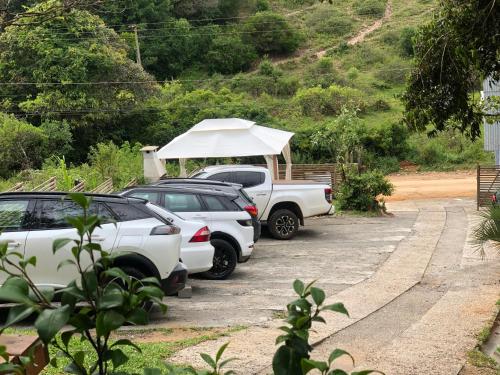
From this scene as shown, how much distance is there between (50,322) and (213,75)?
53861 millimetres

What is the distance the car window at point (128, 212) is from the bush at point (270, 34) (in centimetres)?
5034

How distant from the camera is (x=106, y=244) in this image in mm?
10031

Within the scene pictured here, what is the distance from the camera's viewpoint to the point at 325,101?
4528cm

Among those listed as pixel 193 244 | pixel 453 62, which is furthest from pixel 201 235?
pixel 453 62

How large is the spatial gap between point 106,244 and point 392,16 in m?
61.6

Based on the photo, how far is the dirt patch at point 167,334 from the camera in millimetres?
9125

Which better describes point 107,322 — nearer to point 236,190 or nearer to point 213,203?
point 213,203

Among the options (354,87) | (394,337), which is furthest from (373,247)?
(354,87)

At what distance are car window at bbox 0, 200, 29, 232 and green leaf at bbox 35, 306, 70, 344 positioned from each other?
8.50 m

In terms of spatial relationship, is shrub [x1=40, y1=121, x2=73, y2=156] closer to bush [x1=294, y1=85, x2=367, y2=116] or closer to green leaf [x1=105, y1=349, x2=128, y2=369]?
bush [x1=294, y1=85, x2=367, y2=116]

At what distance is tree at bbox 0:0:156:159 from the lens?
33.8m

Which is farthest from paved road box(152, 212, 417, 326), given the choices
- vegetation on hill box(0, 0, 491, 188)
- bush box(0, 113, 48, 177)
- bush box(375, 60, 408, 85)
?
bush box(375, 60, 408, 85)

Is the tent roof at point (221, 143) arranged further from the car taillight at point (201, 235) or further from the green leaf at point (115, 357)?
the green leaf at point (115, 357)

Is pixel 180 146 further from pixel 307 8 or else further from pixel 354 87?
pixel 307 8
